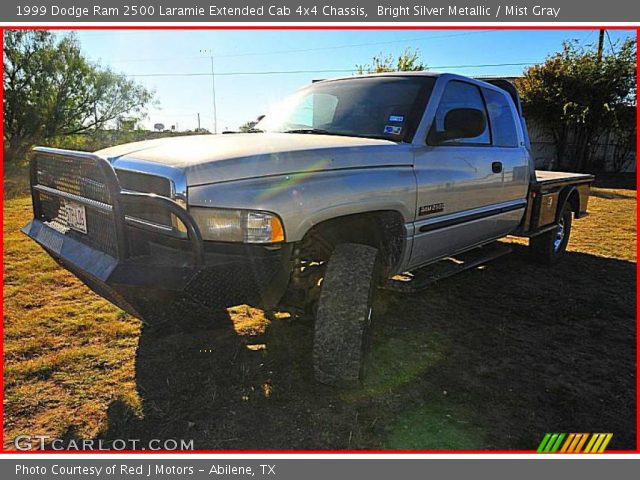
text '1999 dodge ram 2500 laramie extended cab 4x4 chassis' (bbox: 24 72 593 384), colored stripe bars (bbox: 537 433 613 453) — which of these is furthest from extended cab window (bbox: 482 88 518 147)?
colored stripe bars (bbox: 537 433 613 453)

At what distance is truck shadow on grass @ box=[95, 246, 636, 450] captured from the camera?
2521 mm

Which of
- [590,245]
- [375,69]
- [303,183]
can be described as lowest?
[590,245]

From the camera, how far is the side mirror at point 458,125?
3.31 meters

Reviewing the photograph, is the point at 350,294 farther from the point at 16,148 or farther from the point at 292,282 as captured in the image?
the point at 16,148

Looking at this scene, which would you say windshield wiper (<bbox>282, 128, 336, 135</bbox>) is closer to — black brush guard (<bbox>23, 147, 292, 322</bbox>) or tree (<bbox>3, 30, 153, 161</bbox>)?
black brush guard (<bbox>23, 147, 292, 322</bbox>)

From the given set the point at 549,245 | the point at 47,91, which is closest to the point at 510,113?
the point at 549,245

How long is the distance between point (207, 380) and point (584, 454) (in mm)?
2166

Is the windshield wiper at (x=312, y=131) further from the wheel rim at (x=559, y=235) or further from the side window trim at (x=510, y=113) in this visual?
the wheel rim at (x=559, y=235)

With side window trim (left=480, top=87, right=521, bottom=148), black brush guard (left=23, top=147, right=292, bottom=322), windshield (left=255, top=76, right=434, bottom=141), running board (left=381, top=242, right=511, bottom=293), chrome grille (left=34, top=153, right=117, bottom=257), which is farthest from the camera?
side window trim (left=480, top=87, right=521, bottom=148)

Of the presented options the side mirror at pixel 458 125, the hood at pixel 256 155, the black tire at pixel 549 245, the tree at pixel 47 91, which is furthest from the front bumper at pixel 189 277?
the tree at pixel 47 91

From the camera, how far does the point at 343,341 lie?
2.72 metres

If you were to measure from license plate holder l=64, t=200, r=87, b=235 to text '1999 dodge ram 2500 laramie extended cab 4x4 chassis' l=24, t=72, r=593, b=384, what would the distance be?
0.06 feet

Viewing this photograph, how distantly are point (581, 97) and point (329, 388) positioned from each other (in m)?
19.6

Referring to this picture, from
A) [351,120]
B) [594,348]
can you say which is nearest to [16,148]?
[351,120]
